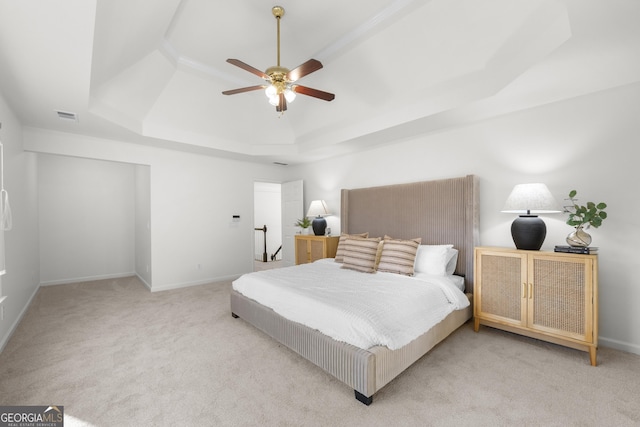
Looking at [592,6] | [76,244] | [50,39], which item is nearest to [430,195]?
[592,6]

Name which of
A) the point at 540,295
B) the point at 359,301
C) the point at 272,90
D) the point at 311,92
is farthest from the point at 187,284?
the point at 540,295

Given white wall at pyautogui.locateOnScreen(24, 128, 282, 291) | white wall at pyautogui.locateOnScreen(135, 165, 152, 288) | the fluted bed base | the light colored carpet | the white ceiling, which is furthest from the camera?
white wall at pyautogui.locateOnScreen(135, 165, 152, 288)

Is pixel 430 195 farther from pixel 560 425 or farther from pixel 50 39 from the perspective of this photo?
pixel 50 39

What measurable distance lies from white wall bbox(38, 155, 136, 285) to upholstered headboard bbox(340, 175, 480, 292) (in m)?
4.76

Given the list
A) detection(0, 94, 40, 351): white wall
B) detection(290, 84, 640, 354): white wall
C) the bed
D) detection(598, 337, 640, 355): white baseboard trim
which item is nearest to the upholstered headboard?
the bed

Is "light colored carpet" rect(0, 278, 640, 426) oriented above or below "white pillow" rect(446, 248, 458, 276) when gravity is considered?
below

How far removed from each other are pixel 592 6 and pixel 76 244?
7.66m

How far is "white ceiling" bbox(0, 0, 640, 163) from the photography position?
6.57ft

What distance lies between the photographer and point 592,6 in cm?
181

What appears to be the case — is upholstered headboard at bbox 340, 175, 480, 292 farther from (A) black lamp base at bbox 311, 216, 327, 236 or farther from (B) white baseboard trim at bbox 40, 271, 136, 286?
(B) white baseboard trim at bbox 40, 271, 136, 286

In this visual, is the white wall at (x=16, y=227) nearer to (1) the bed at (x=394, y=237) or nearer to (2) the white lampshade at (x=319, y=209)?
(1) the bed at (x=394, y=237)

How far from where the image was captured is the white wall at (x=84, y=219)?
510cm

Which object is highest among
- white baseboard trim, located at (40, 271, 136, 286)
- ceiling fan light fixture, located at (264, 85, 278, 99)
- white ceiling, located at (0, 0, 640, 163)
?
white ceiling, located at (0, 0, 640, 163)

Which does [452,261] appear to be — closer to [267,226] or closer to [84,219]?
[267,226]
